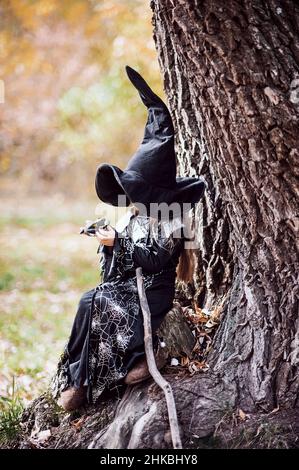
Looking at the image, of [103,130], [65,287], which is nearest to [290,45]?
[65,287]

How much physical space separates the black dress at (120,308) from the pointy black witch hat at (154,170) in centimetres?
19

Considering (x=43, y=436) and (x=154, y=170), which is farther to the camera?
(x=43, y=436)

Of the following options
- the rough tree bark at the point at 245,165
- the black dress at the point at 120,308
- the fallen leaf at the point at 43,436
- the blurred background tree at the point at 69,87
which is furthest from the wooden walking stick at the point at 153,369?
the blurred background tree at the point at 69,87

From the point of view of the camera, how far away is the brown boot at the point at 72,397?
3.12 metres

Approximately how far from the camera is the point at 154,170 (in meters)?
3.03

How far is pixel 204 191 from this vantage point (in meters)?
3.33

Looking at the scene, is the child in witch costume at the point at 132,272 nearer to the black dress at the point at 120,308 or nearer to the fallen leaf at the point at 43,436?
the black dress at the point at 120,308

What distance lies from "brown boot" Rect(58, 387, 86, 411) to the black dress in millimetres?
40

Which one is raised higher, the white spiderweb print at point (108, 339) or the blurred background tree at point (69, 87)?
the blurred background tree at point (69, 87)

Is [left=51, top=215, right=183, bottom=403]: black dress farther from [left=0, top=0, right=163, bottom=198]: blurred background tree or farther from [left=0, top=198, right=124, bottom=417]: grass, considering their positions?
[left=0, top=0, right=163, bottom=198]: blurred background tree

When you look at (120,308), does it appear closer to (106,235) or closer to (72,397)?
(106,235)

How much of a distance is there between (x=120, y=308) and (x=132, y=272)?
0.80 ft

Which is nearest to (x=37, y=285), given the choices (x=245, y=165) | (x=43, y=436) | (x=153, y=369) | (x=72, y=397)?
(x=43, y=436)

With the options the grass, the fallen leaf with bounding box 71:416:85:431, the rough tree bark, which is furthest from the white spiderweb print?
the grass
